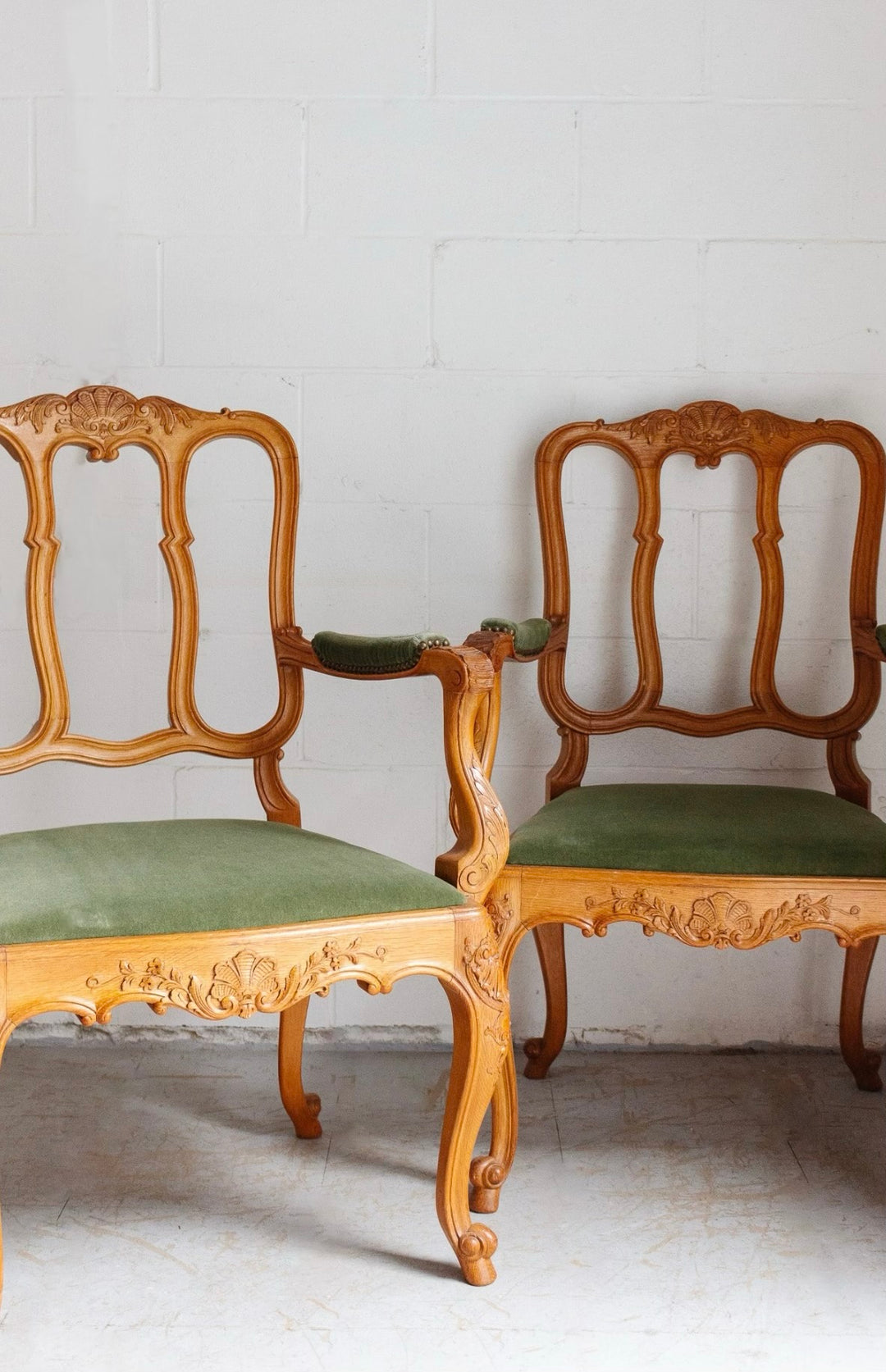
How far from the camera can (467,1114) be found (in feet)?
5.13

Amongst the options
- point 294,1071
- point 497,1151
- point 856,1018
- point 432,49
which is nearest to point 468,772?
point 497,1151

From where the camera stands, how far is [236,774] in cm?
237

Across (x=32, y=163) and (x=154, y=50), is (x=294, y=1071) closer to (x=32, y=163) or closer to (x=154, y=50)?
(x=32, y=163)

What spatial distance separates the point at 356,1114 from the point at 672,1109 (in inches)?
20.9

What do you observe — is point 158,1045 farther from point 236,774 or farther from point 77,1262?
point 77,1262

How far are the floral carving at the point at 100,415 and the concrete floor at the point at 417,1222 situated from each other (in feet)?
3.54

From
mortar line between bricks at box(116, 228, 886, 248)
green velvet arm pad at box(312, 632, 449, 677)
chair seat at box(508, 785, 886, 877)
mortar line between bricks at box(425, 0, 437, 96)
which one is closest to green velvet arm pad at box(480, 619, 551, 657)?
green velvet arm pad at box(312, 632, 449, 677)

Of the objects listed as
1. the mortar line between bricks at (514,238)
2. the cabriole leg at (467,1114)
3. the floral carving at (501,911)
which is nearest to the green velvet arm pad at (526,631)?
the floral carving at (501,911)

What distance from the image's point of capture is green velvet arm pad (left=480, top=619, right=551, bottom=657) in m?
1.72

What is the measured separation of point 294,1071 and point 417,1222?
0.33m

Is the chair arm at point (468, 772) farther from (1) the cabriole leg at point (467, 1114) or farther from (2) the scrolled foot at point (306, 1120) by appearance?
Result: (2) the scrolled foot at point (306, 1120)

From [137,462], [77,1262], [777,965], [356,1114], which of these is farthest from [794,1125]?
[137,462]

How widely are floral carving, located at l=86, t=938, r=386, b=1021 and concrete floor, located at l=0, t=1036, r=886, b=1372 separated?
0.40 m

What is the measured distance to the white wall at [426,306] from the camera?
7.30 ft
